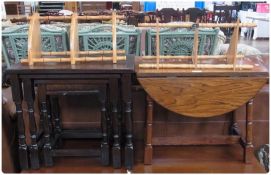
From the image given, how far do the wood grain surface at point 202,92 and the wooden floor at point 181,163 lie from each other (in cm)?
38

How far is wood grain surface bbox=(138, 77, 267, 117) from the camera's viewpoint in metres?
1.67

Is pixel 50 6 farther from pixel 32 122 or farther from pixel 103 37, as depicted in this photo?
pixel 32 122

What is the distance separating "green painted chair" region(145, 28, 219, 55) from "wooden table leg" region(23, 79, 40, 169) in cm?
122

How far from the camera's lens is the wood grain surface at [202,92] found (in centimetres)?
167

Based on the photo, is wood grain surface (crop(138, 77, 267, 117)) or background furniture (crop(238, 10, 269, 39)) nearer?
wood grain surface (crop(138, 77, 267, 117))

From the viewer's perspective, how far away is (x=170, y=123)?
2199 mm

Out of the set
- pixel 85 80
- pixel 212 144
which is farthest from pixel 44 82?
pixel 212 144

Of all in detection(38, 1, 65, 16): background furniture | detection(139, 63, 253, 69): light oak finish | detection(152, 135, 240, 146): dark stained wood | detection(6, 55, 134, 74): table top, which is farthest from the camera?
detection(38, 1, 65, 16): background furniture

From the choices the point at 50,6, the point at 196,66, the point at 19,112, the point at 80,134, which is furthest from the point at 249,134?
the point at 50,6

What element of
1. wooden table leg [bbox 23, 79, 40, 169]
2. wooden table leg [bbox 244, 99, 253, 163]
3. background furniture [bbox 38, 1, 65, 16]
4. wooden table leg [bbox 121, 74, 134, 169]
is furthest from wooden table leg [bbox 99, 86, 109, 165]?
background furniture [bbox 38, 1, 65, 16]

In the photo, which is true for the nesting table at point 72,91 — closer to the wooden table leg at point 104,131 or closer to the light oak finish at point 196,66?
the wooden table leg at point 104,131

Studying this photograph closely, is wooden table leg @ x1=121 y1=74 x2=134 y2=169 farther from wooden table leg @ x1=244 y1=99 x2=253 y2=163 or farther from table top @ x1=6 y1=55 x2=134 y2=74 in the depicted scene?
wooden table leg @ x1=244 y1=99 x2=253 y2=163

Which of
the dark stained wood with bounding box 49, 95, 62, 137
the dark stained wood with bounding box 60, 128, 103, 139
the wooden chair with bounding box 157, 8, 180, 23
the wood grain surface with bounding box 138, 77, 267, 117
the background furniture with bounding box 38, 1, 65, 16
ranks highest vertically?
the background furniture with bounding box 38, 1, 65, 16

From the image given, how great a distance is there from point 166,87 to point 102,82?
34 cm
